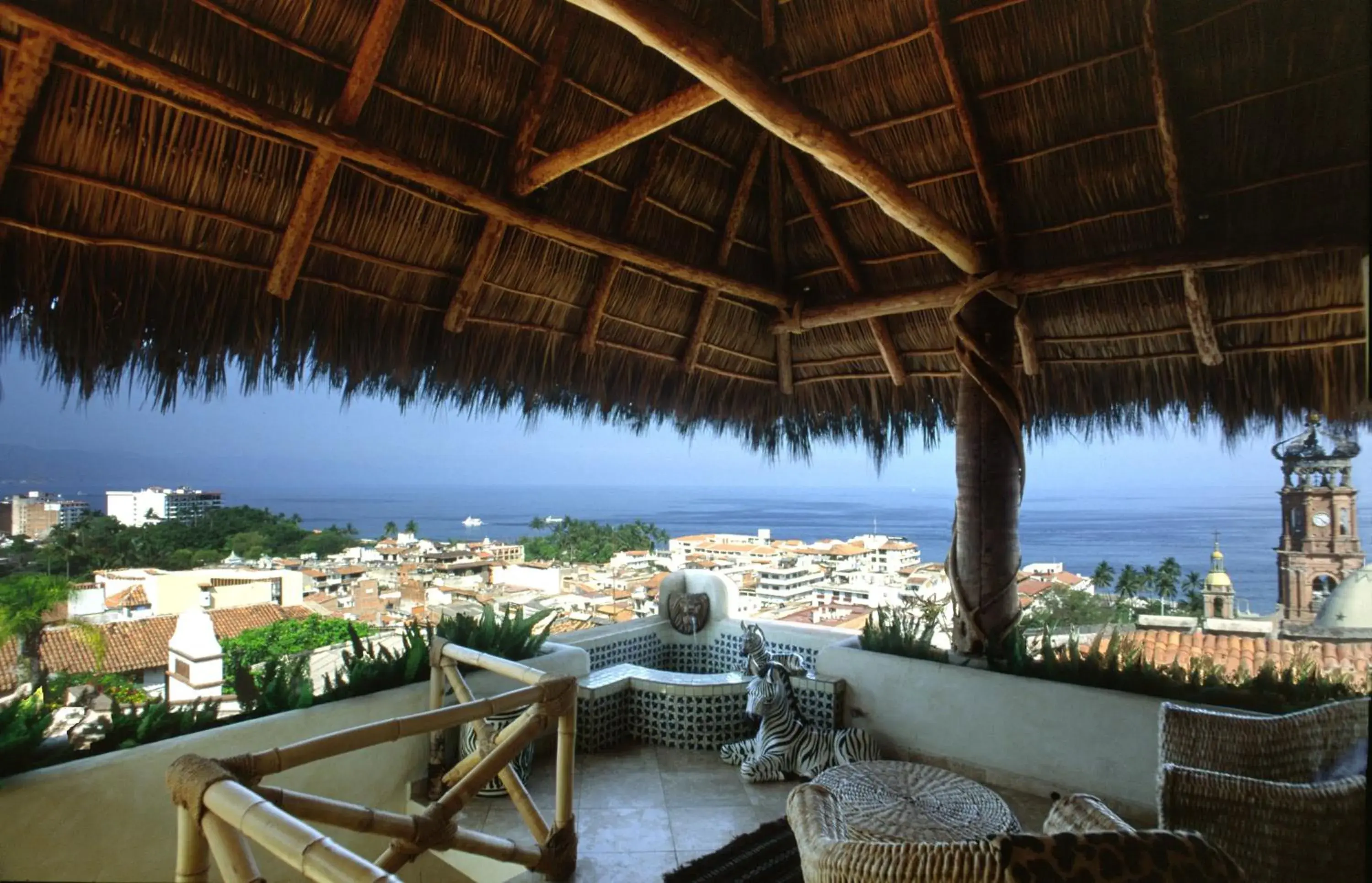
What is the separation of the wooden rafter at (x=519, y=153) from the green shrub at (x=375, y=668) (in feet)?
5.25

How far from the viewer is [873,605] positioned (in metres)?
4.48

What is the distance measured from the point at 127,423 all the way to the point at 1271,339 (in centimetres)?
577

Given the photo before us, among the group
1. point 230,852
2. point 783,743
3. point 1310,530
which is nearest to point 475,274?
point 783,743

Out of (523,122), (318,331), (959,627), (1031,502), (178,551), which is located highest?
(523,122)

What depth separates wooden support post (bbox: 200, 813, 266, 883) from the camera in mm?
1249

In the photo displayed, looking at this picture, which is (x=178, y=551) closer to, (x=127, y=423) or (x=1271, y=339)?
(x=127, y=423)

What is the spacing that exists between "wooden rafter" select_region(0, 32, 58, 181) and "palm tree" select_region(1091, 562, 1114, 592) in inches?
236

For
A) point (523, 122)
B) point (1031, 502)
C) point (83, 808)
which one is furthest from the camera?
point (1031, 502)

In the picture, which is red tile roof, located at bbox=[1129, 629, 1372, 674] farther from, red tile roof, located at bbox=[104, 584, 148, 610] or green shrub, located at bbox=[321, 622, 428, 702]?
red tile roof, located at bbox=[104, 584, 148, 610]

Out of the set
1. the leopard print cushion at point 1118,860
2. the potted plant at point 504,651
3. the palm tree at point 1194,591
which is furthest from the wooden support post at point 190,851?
the palm tree at point 1194,591

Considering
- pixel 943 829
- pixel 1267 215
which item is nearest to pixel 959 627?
Result: pixel 943 829

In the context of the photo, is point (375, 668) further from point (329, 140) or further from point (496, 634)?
point (329, 140)

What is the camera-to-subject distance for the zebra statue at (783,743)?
3465mm

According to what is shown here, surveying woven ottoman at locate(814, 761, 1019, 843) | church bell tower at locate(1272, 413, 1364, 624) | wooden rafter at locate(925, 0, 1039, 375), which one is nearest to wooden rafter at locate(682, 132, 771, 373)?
wooden rafter at locate(925, 0, 1039, 375)
